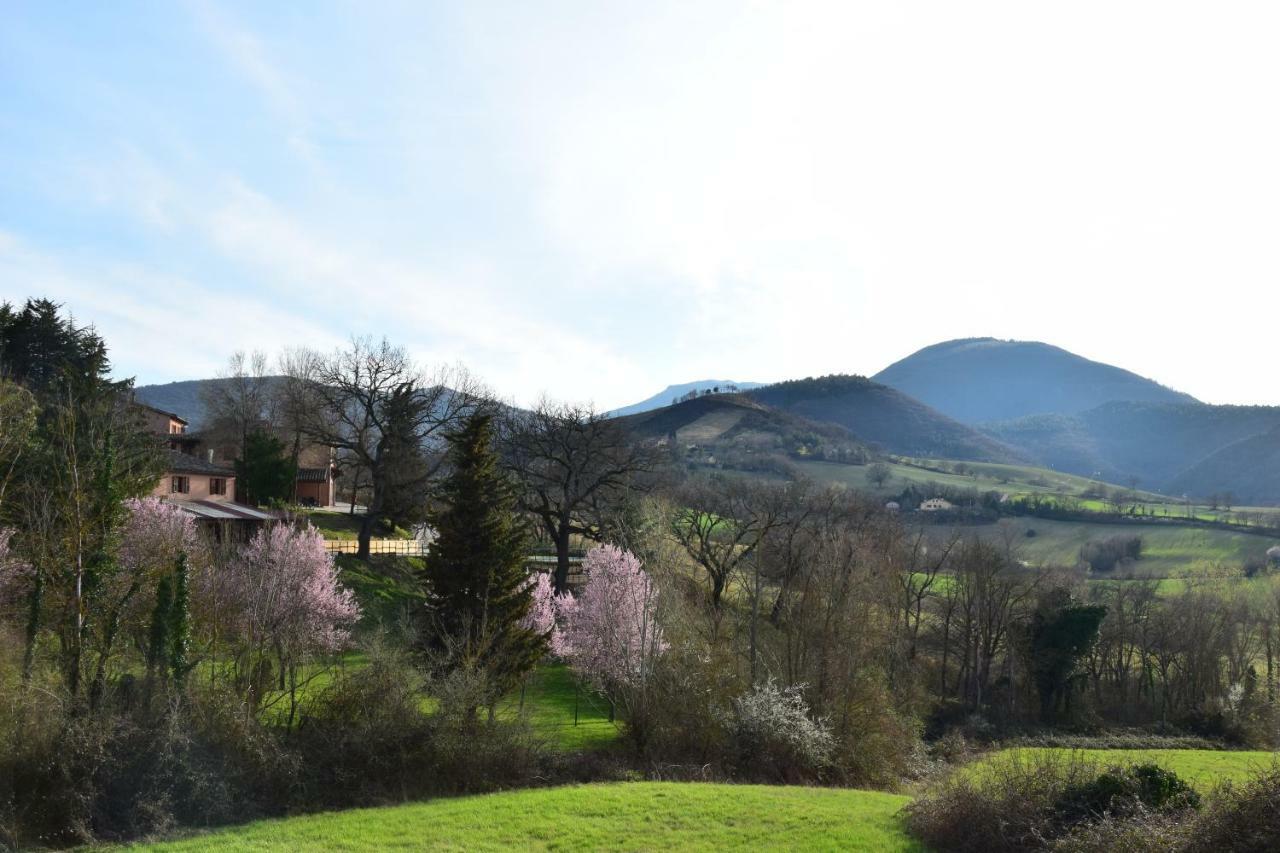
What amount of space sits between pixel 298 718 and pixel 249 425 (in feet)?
187

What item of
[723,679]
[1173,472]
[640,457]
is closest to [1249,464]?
[1173,472]

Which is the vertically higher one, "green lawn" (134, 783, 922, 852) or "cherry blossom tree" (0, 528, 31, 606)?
"cherry blossom tree" (0, 528, 31, 606)

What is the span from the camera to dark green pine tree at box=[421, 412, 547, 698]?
2591 centimetres

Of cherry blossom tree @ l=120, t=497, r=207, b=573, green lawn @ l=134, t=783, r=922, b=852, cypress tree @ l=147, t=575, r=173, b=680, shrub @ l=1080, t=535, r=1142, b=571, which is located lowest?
green lawn @ l=134, t=783, r=922, b=852

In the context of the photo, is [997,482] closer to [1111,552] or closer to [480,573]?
[1111,552]

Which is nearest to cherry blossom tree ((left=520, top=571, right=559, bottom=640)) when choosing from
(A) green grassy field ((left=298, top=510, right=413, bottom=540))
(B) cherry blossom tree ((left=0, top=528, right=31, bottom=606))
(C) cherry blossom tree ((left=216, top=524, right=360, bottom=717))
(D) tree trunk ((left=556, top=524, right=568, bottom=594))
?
(C) cherry blossom tree ((left=216, top=524, right=360, bottom=717))

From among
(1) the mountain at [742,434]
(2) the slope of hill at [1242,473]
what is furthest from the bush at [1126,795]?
(2) the slope of hill at [1242,473]

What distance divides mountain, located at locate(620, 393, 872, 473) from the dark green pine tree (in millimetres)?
96882

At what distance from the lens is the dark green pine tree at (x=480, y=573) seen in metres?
25.9

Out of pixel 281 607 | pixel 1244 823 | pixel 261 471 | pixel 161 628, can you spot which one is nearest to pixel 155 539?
pixel 281 607

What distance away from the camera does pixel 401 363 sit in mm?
51594

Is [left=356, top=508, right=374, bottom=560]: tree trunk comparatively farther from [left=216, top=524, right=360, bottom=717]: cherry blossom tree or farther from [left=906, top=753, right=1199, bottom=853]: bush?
[left=906, top=753, right=1199, bottom=853]: bush

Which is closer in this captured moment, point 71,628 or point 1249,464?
point 71,628

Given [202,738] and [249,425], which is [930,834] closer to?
[202,738]
